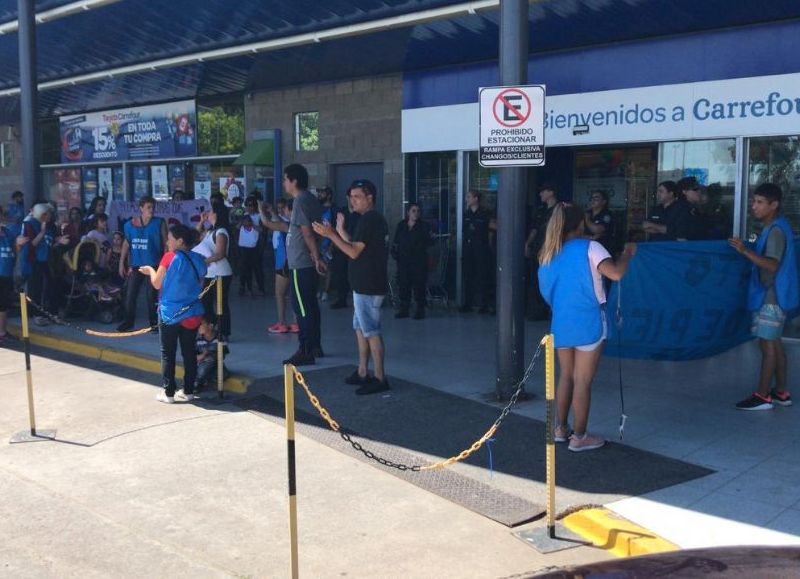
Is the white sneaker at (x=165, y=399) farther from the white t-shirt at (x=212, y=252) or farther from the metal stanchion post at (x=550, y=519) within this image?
the metal stanchion post at (x=550, y=519)

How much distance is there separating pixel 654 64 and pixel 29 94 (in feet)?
31.7

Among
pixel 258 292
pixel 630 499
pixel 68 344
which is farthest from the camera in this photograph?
pixel 258 292

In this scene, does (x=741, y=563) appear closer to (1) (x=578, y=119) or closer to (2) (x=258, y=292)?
(1) (x=578, y=119)

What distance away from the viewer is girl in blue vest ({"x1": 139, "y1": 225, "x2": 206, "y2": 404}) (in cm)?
848

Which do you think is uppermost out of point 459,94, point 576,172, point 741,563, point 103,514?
point 459,94

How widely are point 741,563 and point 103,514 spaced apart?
14.1ft

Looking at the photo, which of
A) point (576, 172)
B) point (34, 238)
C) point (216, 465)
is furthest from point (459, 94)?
point (216, 465)

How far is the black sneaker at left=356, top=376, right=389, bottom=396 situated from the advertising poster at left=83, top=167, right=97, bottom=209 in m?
16.3

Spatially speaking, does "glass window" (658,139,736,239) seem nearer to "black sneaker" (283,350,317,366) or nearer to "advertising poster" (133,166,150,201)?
"black sneaker" (283,350,317,366)

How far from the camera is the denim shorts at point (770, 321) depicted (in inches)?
297

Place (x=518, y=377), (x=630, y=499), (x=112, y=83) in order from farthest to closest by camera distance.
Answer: (x=112, y=83), (x=518, y=377), (x=630, y=499)

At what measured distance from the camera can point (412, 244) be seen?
13.3m

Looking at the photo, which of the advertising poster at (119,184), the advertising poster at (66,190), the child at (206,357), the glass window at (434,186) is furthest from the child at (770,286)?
the advertising poster at (66,190)

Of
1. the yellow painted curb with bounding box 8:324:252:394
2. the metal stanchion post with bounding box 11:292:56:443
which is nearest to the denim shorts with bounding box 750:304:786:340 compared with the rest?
the yellow painted curb with bounding box 8:324:252:394
